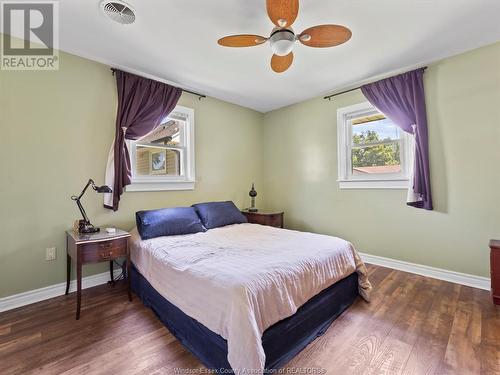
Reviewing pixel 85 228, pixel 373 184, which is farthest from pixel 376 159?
pixel 85 228

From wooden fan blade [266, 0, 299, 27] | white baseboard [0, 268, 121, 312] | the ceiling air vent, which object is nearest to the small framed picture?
white baseboard [0, 268, 121, 312]

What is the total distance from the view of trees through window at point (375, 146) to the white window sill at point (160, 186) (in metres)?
2.47

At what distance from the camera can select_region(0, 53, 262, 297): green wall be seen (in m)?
2.20

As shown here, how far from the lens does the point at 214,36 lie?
2270 mm

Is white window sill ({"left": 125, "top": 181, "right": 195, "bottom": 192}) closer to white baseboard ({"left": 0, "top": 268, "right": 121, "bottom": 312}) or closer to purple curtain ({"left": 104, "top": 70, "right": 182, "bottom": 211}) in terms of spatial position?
purple curtain ({"left": 104, "top": 70, "right": 182, "bottom": 211})

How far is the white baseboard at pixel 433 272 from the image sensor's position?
253 cm

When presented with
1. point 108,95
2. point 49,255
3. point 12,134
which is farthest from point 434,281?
point 12,134

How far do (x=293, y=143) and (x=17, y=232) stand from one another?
3688 millimetres

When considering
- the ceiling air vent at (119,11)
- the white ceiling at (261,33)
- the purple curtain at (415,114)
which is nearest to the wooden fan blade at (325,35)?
the white ceiling at (261,33)

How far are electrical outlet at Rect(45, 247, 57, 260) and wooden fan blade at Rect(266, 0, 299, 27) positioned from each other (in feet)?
9.49

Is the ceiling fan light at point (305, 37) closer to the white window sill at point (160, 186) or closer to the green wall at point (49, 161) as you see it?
the green wall at point (49, 161)

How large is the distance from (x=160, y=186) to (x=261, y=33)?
7.07 feet

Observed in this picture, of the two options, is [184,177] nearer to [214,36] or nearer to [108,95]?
[108,95]

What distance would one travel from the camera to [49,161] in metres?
2.39
